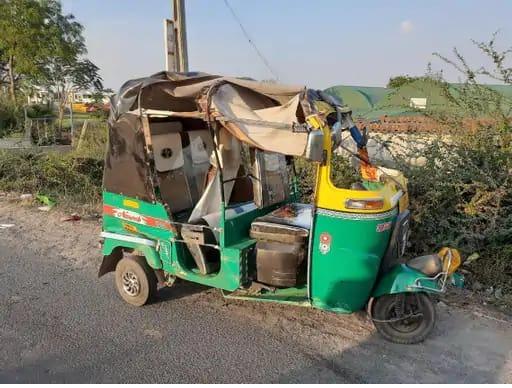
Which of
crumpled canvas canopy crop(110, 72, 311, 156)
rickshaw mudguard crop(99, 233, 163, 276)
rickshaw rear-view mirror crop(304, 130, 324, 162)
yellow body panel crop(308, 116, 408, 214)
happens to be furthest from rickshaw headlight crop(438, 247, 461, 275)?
rickshaw mudguard crop(99, 233, 163, 276)

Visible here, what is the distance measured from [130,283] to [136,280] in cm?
11

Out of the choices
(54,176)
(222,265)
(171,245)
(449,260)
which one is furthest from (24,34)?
(449,260)

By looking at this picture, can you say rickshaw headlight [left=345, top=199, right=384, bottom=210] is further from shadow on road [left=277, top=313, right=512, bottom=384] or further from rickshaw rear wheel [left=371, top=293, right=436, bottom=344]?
shadow on road [left=277, top=313, right=512, bottom=384]

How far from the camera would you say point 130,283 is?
4461 mm

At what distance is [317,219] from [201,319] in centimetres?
158

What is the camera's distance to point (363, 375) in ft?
10.7

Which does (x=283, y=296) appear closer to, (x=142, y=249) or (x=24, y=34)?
(x=142, y=249)

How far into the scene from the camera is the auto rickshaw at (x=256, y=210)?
134 inches

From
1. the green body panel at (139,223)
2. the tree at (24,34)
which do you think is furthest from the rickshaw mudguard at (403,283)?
the tree at (24,34)

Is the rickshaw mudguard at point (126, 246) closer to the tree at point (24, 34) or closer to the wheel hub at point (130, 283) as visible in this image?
the wheel hub at point (130, 283)

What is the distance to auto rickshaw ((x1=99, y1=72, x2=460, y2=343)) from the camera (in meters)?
3.40

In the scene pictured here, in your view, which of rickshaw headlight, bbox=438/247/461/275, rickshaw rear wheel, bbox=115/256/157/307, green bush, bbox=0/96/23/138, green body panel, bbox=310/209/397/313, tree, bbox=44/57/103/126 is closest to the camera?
green body panel, bbox=310/209/397/313

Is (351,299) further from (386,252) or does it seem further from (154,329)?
(154,329)

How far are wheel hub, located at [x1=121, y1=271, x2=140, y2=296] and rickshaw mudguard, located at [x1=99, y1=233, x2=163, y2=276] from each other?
24 centimetres
